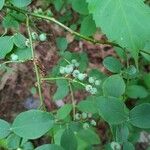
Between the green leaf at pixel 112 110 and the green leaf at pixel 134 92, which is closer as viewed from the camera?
the green leaf at pixel 112 110

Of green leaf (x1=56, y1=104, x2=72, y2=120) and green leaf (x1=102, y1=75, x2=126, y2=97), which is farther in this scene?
green leaf (x1=56, y1=104, x2=72, y2=120)

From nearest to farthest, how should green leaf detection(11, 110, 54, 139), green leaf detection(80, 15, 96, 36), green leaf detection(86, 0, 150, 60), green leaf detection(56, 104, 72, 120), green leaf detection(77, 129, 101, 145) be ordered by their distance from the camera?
green leaf detection(11, 110, 54, 139) < green leaf detection(86, 0, 150, 60) < green leaf detection(80, 15, 96, 36) < green leaf detection(56, 104, 72, 120) < green leaf detection(77, 129, 101, 145)

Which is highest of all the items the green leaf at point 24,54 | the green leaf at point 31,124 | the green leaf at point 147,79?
the green leaf at point 24,54

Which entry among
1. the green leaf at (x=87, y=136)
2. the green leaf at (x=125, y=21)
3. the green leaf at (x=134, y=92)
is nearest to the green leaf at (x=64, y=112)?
the green leaf at (x=87, y=136)

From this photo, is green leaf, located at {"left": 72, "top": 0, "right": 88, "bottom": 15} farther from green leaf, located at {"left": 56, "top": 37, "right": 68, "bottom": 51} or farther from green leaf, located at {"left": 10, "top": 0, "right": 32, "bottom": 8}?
green leaf, located at {"left": 10, "top": 0, "right": 32, "bottom": 8}

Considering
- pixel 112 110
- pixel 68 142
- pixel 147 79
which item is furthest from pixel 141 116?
pixel 147 79

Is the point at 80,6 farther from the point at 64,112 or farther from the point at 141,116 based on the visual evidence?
the point at 141,116

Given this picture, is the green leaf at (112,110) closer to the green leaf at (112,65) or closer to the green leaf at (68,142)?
the green leaf at (68,142)

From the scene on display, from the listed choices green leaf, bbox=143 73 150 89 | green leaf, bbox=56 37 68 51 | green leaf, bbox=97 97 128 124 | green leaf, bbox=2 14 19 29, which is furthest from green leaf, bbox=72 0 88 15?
green leaf, bbox=143 73 150 89
